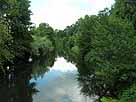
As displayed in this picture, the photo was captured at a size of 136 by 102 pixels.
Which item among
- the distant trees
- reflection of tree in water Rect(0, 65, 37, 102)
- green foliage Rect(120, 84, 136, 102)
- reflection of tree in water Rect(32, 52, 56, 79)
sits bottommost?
green foliage Rect(120, 84, 136, 102)

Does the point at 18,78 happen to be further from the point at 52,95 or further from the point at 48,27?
the point at 48,27

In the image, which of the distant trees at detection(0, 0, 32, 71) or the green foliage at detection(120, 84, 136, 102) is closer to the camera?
the green foliage at detection(120, 84, 136, 102)

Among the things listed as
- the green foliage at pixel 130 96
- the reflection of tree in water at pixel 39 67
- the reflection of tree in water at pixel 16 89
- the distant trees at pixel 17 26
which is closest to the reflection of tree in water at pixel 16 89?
the reflection of tree in water at pixel 16 89

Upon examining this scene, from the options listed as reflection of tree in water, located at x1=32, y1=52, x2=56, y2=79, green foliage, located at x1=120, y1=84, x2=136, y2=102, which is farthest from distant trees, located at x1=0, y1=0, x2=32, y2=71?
green foliage, located at x1=120, y1=84, x2=136, y2=102

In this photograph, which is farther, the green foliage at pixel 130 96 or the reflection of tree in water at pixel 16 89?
the reflection of tree in water at pixel 16 89

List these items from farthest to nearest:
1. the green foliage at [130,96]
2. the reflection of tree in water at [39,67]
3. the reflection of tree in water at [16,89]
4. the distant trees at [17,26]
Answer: the reflection of tree in water at [39,67] → the distant trees at [17,26] → the reflection of tree in water at [16,89] → the green foliage at [130,96]

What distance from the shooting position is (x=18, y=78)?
49688mm

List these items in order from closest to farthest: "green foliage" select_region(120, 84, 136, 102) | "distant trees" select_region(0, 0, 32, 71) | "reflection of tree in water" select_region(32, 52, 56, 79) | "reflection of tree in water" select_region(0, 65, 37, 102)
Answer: "green foliage" select_region(120, 84, 136, 102)
"reflection of tree in water" select_region(0, 65, 37, 102)
"distant trees" select_region(0, 0, 32, 71)
"reflection of tree in water" select_region(32, 52, 56, 79)

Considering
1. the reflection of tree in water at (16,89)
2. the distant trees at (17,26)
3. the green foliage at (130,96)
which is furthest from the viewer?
the distant trees at (17,26)

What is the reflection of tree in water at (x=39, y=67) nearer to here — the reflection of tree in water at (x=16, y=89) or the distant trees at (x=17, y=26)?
the distant trees at (x=17, y=26)

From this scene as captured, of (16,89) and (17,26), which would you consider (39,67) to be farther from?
(16,89)

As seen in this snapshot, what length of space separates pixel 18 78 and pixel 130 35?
25067mm

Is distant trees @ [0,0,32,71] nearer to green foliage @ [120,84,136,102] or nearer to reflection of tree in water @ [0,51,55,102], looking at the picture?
reflection of tree in water @ [0,51,55,102]

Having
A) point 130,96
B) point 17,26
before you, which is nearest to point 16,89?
point 130,96
